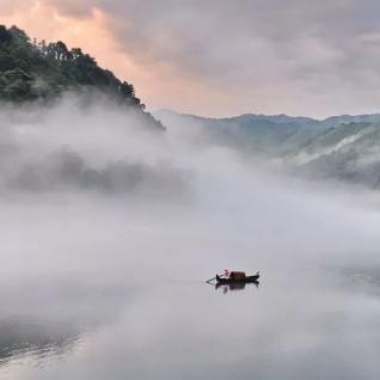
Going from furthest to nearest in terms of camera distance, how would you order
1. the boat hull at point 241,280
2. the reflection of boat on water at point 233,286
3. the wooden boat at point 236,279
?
1. the wooden boat at point 236,279
2. the boat hull at point 241,280
3. the reflection of boat on water at point 233,286

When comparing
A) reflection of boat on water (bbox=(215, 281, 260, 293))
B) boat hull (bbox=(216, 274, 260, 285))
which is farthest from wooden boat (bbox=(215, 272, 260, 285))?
reflection of boat on water (bbox=(215, 281, 260, 293))

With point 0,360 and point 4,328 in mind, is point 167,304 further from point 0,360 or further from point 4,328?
point 0,360

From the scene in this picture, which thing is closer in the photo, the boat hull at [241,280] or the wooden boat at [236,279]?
the boat hull at [241,280]

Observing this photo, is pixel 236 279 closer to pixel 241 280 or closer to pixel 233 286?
pixel 241 280

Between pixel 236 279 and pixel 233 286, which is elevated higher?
pixel 236 279

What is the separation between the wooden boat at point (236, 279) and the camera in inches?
4993

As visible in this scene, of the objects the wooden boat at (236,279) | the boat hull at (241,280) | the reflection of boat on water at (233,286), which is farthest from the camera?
the wooden boat at (236,279)

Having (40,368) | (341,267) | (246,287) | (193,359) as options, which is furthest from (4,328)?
(341,267)

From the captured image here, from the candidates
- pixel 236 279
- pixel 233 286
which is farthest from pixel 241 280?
pixel 233 286

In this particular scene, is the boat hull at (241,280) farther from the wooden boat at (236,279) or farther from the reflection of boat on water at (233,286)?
the reflection of boat on water at (233,286)

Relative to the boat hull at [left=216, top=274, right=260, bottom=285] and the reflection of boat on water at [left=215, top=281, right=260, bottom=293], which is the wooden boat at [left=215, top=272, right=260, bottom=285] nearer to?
the boat hull at [left=216, top=274, right=260, bottom=285]

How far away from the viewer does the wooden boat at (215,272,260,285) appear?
126812 millimetres

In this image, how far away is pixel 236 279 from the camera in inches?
5098

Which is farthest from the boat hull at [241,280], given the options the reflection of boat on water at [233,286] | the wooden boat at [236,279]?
the reflection of boat on water at [233,286]
